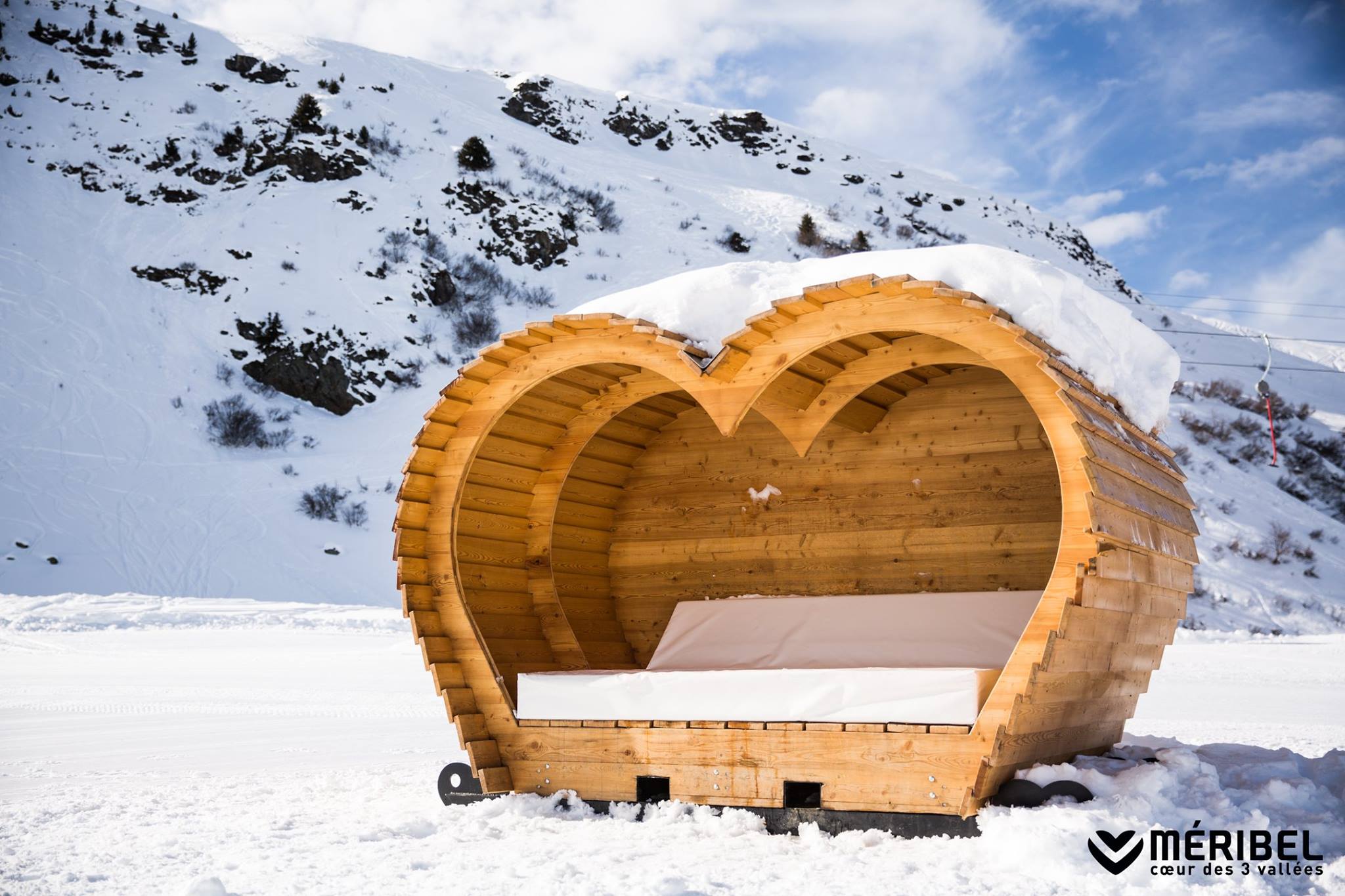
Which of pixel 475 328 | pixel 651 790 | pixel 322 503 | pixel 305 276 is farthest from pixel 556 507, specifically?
pixel 305 276

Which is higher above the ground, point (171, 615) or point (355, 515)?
point (355, 515)

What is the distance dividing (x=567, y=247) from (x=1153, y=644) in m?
21.7

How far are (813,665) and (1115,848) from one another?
212 centimetres

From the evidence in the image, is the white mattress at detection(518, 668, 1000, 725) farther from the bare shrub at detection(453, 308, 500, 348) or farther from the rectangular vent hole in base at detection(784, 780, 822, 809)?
the bare shrub at detection(453, 308, 500, 348)

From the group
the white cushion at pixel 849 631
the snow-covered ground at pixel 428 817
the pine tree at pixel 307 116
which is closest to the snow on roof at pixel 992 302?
the white cushion at pixel 849 631

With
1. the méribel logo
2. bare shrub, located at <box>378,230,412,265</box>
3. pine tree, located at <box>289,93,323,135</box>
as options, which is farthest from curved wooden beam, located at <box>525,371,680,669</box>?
pine tree, located at <box>289,93,323,135</box>

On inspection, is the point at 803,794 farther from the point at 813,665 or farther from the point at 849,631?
the point at 849,631

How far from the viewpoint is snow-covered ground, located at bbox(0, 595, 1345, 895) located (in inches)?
135

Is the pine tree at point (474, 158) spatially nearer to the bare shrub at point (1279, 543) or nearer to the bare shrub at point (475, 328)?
the bare shrub at point (475, 328)

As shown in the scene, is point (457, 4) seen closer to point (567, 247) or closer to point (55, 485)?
point (567, 247)

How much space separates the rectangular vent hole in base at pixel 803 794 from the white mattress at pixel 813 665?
265mm

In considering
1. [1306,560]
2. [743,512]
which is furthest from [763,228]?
[743,512]

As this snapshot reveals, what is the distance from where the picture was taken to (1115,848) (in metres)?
3.37

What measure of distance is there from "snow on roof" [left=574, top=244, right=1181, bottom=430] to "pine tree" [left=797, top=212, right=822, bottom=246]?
22625 millimetres
